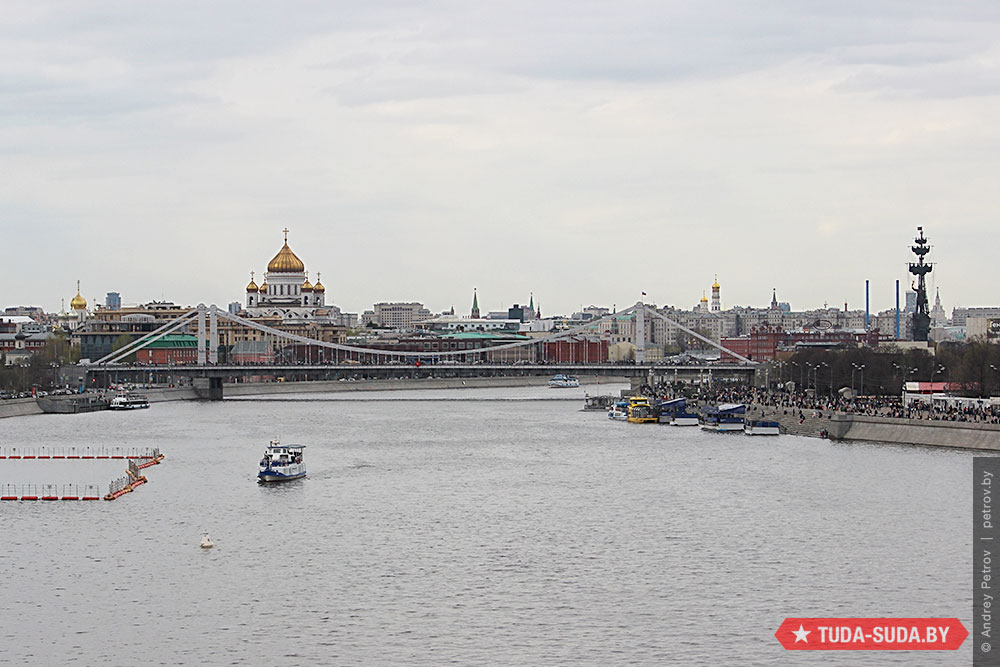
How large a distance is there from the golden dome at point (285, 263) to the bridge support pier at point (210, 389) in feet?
149

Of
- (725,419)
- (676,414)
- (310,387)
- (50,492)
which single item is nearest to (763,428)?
(725,419)

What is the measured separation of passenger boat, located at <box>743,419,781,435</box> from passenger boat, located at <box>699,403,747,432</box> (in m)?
1.26

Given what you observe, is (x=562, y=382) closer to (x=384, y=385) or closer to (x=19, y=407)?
(x=384, y=385)

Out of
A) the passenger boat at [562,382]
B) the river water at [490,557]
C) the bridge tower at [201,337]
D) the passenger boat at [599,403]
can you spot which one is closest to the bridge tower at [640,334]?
the passenger boat at [562,382]

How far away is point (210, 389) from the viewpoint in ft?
226

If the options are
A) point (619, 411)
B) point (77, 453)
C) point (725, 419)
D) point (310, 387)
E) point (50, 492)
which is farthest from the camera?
point (310, 387)

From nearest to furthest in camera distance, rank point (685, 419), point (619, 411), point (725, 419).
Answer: point (725, 419), point (685, 419), point (619, 411)

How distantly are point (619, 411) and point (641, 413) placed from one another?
264 cm

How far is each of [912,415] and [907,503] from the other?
14.3 m

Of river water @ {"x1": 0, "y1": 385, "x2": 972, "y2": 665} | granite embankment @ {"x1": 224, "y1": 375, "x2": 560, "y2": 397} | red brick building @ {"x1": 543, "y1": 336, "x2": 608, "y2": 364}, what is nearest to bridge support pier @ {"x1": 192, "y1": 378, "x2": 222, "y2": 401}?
granite embankment @ {"x1": 224, "y1": 375, "x2": 560, "y2": 397}

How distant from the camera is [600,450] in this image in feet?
129

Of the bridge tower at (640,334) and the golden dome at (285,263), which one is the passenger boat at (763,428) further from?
the golden dome at (285,263)

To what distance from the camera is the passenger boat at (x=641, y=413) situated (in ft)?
168

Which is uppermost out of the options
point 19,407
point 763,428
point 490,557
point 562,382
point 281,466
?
point 562,382
